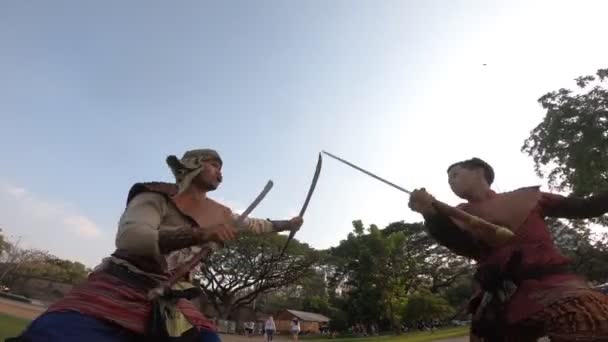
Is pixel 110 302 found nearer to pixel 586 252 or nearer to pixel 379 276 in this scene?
pixel 379 276

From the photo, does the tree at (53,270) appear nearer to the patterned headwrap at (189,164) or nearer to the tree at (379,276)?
the tree at (379,276)

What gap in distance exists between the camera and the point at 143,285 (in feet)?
8.92

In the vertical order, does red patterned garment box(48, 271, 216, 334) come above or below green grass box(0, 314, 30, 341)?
above

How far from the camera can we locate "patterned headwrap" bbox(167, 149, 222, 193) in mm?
3318

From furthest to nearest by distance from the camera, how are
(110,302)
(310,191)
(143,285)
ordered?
(310,191) → (143,285) → (110,302)

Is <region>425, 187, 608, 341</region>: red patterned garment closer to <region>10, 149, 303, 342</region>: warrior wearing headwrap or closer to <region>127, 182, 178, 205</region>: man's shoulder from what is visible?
<region>10, 149, 303, 342</region>: warrior wearing headwrap

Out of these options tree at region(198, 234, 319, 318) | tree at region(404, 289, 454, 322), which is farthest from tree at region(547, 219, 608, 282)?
tree at region(198, 234, 319, 318)

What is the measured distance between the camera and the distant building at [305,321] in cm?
5909

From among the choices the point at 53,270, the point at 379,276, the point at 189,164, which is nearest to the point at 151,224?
the point at 189,164

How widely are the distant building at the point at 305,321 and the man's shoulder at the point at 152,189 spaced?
5756 cm

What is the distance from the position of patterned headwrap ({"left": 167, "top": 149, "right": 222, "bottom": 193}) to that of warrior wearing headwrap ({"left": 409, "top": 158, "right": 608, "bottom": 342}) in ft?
5.17

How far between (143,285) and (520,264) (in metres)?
2.34

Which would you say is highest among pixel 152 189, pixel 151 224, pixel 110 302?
pixel 152 189

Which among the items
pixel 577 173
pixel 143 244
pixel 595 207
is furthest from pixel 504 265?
pixel 577 173
